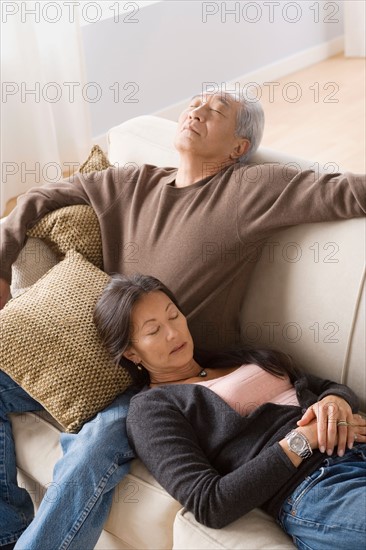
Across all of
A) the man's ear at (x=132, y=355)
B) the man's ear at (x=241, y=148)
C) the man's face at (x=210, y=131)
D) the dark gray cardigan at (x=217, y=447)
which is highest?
the man's face at (x=210, y=131)

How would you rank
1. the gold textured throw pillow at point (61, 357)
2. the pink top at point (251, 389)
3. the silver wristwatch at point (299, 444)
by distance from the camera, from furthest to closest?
1. the gold textured throw pillow at point (61, 357)
2. the pink top at point (251, 389)
3. the silver wristwatch at point (299, 444)

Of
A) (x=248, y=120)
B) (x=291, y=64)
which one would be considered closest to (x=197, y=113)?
(x=248, y=120)

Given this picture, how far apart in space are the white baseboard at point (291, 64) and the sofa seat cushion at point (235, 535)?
353 cm

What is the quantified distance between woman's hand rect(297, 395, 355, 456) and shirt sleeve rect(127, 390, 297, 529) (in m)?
0.10

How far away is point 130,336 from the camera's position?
1982mm

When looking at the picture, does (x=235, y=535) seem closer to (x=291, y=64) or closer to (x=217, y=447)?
(x=217, y=447)

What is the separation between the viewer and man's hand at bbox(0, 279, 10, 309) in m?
2.39

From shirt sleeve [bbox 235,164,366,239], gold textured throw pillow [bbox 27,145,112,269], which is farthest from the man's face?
gold textured throw pillow [bbox 27,145,112,269]

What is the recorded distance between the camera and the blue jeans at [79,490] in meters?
1.78

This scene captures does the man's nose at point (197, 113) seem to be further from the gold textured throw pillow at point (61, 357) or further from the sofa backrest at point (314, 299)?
the gold textured throw pillow at point (61, 357)

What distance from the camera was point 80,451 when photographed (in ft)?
6.09

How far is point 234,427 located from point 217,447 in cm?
6

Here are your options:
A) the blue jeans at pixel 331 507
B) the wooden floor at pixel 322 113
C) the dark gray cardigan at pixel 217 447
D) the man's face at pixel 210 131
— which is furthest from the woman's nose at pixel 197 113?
the wooden floor at pixel 322 113

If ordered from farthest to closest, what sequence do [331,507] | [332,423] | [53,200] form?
[53,200]
[332,423]
[331,507]
